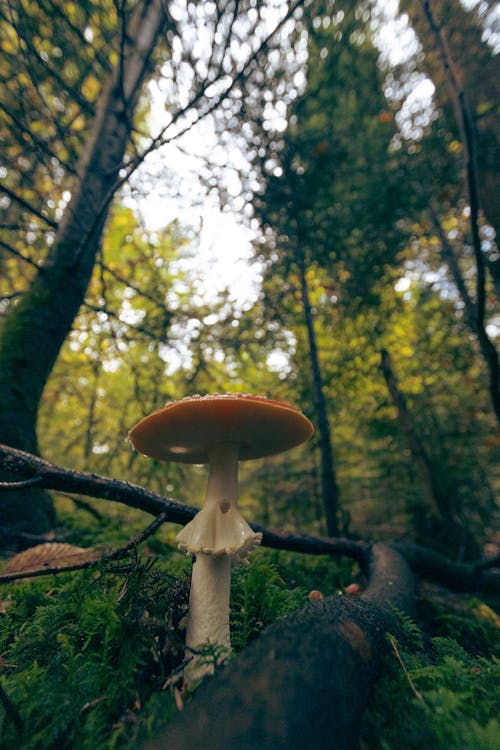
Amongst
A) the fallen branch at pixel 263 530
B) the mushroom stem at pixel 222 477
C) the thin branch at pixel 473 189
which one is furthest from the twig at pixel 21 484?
the thin branch at pixel 473 189

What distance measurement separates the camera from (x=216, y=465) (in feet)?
5.48

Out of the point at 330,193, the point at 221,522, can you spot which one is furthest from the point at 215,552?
the point at 330,193

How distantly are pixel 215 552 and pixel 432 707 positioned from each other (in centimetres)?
88

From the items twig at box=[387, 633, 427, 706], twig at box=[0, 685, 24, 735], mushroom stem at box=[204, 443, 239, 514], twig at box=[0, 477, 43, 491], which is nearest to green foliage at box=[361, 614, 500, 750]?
twig at box=[387, 633, 427, 706]

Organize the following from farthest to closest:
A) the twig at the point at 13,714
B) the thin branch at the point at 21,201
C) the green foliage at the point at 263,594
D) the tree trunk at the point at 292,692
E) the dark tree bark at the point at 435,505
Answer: the dark tree bark at the point at 435,505 → the thin branch at the point at 21,201 → the green foliage at the point at 263,594 → the twig at the point at 13,714 → the tree trunk at the point at 292,692

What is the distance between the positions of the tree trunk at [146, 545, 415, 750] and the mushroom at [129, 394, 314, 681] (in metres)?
0.26

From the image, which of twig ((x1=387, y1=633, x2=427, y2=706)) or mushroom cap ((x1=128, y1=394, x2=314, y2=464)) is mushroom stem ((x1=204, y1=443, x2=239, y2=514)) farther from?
twig ((x1=387, y1=633, x2=427, y2=706))

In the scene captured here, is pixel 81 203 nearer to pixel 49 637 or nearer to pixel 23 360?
pixel 23 360

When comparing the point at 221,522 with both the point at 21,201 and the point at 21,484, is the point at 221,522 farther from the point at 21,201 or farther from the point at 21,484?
the point at 21,201

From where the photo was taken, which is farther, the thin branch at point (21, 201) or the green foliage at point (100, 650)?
the thin branch at point (21, 201)

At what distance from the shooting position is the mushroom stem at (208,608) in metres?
1.33

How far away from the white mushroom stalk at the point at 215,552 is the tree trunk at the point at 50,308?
6.40ft

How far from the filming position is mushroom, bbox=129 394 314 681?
1363mm

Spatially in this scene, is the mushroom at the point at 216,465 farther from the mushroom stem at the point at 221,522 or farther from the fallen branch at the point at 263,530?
the fallen branch at the point at 263,530
